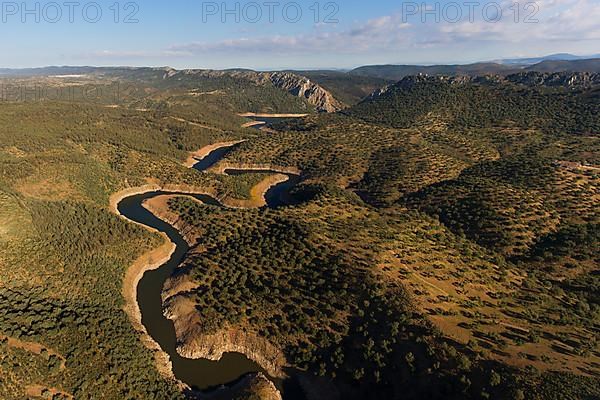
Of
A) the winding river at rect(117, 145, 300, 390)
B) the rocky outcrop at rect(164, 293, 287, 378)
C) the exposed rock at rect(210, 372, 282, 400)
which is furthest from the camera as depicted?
the rocky outcrop at rect(164, 293, 287, 378)

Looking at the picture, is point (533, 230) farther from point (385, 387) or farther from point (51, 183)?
point (51, 183)

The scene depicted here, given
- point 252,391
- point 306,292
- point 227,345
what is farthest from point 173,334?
point 306,292

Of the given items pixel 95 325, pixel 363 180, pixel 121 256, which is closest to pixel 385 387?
pixel 95 325

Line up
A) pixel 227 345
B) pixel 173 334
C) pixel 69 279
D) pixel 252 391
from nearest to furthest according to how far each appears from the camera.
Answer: pixel 252 391 → pixel 227 345 → pixel 173 334 → pixel 69 279

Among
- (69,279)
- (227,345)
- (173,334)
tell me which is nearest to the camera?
(227,345)

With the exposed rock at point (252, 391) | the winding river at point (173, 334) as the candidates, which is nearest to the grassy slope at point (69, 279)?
the winding river at point (173, 334)

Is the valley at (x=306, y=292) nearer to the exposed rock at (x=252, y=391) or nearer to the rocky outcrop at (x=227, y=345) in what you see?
the rocky outcrop at (x=227, y=345)

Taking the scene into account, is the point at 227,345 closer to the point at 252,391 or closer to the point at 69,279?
the point at 252,391

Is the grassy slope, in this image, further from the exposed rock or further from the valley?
the exposed rock

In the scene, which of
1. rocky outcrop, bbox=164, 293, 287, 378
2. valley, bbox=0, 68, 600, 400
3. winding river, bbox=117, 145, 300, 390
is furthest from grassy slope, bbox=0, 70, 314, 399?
Answer: rocky outcrop, bbox=164, 293, 287, 378

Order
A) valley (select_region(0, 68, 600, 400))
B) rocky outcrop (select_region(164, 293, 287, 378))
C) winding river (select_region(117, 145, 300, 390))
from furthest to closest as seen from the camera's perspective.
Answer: rocky outcrop (select_region(164, 293, 287, 378)) → winding river (select_region(117, 145, 300, 390)) → valley (select_region(0, 68, 600, 400))

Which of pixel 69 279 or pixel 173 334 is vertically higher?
pixel 69 279

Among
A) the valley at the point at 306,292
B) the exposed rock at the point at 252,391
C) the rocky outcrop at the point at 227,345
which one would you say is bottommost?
the exposed rock at the point at 252,391

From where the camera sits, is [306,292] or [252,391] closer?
[252,391]
